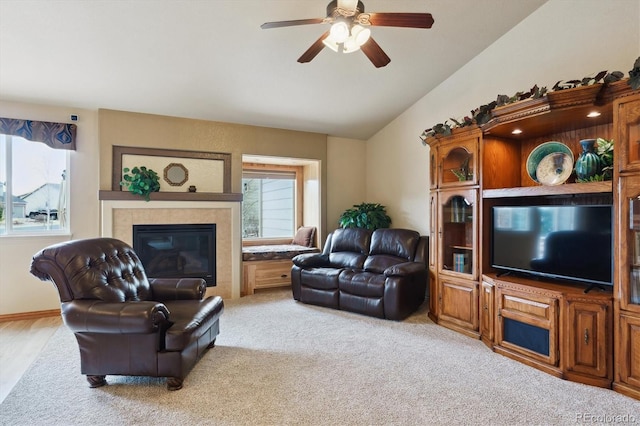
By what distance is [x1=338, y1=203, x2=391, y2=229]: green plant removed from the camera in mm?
5336

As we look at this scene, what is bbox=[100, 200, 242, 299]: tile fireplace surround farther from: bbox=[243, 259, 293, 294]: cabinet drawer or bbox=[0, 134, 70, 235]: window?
bbox=[0, 134, 70, 235]: window

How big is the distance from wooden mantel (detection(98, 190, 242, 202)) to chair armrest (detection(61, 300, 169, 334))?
2.23 metres

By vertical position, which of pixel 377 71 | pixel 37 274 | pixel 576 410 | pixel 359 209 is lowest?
pixel 576 410

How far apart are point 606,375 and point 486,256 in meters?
1.30

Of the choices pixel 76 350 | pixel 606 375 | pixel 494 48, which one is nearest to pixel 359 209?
pixel 494 48

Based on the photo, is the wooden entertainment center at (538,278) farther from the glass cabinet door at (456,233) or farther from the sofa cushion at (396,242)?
the sofa cushion at (396,242)

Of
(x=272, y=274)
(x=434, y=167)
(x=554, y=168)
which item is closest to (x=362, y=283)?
(x=434, y=167)

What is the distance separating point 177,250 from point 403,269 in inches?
123

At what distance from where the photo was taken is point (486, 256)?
3.47 meters

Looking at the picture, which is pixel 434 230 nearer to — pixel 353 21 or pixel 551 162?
pixel 551 162

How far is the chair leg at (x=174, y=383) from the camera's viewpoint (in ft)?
8.03

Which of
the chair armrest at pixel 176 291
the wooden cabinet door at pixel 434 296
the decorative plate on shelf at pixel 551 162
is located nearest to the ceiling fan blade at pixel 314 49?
the decorative plate on shelf at pixel 551 162

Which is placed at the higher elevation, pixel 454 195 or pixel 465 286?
pixel 454 195

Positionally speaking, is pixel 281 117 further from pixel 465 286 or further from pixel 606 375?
pixel 606 375
